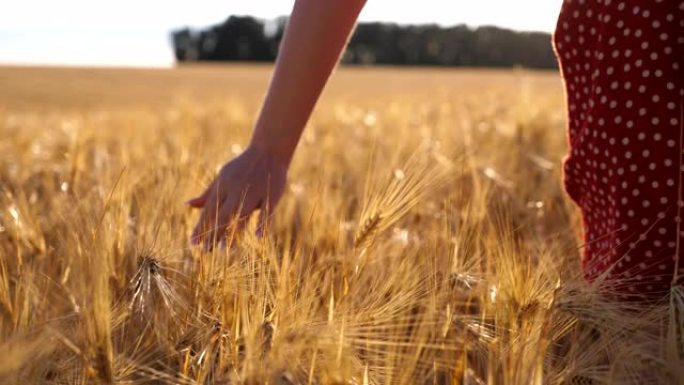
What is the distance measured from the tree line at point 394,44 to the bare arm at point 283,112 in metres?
24.9

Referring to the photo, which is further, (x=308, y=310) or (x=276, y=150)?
(x=276, y=150)

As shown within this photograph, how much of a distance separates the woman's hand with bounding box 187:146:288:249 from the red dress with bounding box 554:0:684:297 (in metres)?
0.35

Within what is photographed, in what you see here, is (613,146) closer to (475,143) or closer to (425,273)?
(425,273)

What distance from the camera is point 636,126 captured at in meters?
0.97

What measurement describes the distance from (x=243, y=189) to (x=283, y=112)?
0.10m

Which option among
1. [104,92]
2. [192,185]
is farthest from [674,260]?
[104,92]

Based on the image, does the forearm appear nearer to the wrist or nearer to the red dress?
the wrist

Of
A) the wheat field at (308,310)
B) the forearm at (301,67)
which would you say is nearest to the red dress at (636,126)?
the wheat field at (308,310)

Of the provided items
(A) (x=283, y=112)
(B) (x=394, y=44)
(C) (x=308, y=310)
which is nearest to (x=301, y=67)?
(A) (x=283, y=112)

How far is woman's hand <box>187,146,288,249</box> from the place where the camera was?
93 cm

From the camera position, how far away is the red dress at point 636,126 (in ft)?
3.11

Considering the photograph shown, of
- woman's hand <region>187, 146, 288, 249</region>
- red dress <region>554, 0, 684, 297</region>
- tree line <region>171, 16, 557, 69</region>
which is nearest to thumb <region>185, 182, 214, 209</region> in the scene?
woman's hand <region>187, 146, 288, 249</region>

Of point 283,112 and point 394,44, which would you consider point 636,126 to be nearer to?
point 283,112

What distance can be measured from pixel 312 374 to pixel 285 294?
3.1 inches
